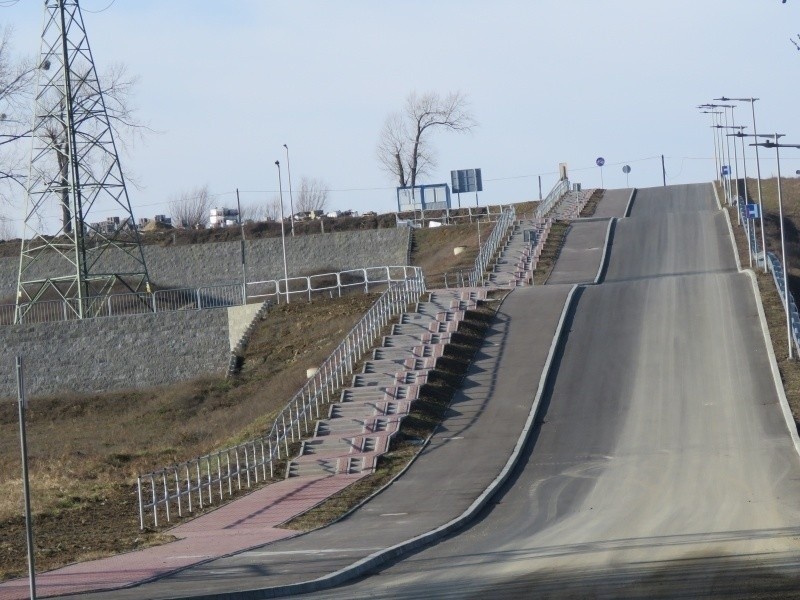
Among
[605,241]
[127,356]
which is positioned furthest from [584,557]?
[605,241]

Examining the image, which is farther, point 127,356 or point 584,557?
point 127,356

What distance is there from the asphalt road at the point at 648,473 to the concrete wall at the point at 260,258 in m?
26.5

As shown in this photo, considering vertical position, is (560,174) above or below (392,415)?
above

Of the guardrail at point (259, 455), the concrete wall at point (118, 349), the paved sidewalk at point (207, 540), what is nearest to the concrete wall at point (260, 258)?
the concrete wall at point (118, 349)

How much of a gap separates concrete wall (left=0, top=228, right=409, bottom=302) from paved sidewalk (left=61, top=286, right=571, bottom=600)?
28803 millimetres

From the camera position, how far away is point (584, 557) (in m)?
17.4

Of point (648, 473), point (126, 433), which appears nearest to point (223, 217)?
point (126, 433)

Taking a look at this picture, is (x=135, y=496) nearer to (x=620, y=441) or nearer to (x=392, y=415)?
(x=392, y=415)

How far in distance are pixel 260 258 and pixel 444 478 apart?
170 feet

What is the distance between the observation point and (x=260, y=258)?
255 ft

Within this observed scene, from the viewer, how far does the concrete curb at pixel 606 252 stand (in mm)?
51416

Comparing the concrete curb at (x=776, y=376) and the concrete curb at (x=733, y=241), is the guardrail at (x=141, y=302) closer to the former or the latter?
the concrete curb at (x=733, y=241)

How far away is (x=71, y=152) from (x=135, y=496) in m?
27.4

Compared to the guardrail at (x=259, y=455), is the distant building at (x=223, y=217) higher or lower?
higher
